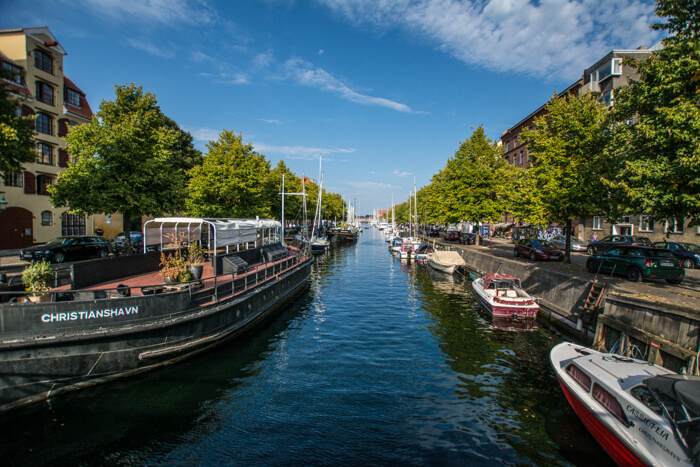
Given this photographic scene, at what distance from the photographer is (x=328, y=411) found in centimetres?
930

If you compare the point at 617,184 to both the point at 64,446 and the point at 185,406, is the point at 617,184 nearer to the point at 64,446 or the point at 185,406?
the point at 185,406

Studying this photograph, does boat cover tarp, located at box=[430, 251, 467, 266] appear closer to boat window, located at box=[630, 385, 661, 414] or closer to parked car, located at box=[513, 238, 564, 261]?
parked car, located at box=[513, 238, 564, 261]

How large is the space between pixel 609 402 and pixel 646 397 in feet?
2.66

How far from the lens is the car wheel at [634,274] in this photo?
17.3 meters

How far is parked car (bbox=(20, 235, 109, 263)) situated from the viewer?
23500mm

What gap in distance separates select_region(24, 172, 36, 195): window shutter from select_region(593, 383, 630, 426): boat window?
43105mm

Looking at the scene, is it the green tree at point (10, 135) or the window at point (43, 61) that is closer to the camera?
the green tree at point (10, 135)

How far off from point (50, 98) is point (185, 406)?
131 feet

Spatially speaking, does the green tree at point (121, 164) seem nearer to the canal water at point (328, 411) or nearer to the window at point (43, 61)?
the canal water at point (328, 411)

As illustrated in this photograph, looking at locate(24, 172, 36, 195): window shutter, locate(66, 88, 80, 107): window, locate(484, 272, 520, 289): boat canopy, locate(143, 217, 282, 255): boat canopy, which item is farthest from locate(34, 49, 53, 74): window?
locate(484, 272, 520, 289): boat canopy

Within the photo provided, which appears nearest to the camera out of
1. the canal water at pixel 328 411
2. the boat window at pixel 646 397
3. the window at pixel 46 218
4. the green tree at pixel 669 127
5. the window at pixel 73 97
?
the boat window at pixel 646 397

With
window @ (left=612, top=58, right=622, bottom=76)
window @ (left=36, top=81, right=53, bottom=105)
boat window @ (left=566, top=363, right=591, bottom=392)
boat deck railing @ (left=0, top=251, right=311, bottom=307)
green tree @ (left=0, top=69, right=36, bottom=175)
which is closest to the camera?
boat window @ (left=566, top=363, right=591, bottom=392)

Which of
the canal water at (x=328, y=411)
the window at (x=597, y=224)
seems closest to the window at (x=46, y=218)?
the canal water at (x=328, y=411)

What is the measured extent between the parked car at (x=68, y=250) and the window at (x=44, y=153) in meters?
13.7
